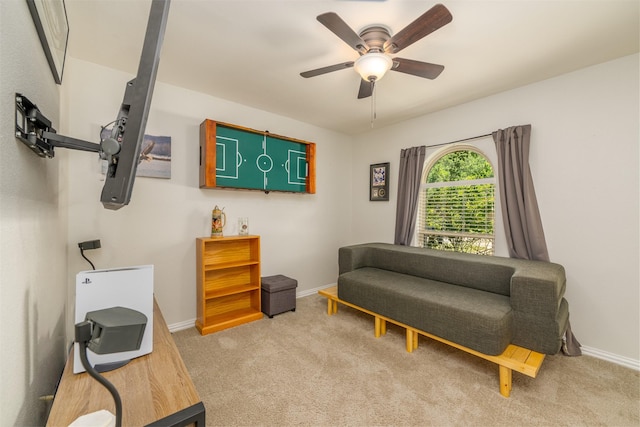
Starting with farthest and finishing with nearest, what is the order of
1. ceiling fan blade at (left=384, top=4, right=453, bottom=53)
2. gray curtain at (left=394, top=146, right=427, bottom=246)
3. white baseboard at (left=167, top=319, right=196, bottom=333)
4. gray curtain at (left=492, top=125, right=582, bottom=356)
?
gray curtain at (left=394, top=146, right=427, bottom=246) → white baseboard at (left=167, top=319, right=196, bottom=333) → gray curtain at (left=492, top=125, right=582, bottom=356) → ceiling fan blade at (left=384, top=4, right=453, bottom=53)

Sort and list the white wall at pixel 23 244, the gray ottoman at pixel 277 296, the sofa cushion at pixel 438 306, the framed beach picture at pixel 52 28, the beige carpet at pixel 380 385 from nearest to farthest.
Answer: the white wall at pixel 23 244 → the framed beach picture at pixel 52 28 → the beige carpet at pixel 380 385 → the sofa cushion at pixel 438 306 → the gray ottoman at pixel 277 296

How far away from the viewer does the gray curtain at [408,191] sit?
11.3 feet

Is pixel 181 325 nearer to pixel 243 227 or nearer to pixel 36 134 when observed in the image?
pixel 243 227

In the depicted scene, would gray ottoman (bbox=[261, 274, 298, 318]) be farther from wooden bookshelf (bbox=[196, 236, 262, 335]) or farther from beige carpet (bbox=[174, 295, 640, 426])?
beige carpet (bbox=[174, 295, 640, 426])

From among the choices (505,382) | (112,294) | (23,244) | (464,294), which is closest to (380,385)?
(505,382)

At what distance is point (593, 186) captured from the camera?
2268 mm

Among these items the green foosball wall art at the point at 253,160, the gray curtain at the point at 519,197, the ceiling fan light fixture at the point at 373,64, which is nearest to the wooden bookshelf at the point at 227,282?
the green foosball wall art at the point at 253,160

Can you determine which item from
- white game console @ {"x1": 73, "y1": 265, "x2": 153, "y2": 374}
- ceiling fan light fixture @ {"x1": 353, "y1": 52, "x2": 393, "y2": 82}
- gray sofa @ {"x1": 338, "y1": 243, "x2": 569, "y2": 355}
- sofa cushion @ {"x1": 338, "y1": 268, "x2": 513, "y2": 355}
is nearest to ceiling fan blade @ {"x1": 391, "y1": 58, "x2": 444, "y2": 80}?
ceiling fan light fixture @ {"x1": 353, "y1": 52, "x2": 393, "y2": 82}

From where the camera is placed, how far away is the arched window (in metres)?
2.96

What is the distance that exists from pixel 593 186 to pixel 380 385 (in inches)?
98.8

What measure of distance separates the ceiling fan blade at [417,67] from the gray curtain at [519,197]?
1374 mm

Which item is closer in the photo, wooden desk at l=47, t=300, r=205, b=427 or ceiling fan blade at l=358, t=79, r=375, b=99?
wooden desk at l=47, t=300, r=205, b=427

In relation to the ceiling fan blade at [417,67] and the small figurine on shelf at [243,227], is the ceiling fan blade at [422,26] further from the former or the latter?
the small figurine on shelf at [243,227]

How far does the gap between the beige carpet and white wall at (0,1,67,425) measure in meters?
0.96
